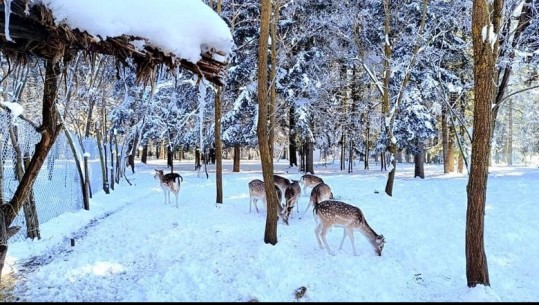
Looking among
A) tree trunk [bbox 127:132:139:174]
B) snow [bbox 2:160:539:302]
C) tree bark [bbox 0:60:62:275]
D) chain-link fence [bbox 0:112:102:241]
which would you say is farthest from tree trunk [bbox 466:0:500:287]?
tree trunk [bbox 127:132:139:174]

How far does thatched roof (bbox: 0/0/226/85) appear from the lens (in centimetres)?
460

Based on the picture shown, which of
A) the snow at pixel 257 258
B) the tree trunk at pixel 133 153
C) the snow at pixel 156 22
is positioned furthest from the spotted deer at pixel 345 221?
the tree trunk at pixel 133 153

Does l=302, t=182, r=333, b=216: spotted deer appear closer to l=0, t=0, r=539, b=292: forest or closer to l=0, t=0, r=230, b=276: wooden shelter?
l=0, t=0, r=539, b=292: forest

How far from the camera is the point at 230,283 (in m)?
7.21

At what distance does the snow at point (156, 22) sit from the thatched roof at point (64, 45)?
10 cm

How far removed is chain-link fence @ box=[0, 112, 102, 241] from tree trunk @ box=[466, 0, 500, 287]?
7985 mm

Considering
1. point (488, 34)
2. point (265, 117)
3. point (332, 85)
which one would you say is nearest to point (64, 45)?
point (265, 117)

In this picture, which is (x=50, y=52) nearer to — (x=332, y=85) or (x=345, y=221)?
(x=345, y=221)

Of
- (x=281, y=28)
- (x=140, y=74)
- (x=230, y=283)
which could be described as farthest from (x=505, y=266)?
(x=281, y=28)

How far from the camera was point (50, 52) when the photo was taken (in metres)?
5.58

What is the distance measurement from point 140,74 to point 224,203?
33.8 feet

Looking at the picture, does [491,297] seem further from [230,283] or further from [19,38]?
[19,38]

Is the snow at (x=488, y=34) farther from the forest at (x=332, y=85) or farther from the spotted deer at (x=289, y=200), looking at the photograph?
the spotted deer at (x=289, y=200)

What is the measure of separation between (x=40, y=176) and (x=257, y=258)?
10.4 meters
